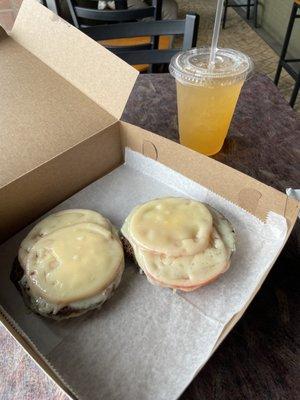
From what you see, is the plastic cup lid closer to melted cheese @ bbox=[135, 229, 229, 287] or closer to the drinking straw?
the drinking straw

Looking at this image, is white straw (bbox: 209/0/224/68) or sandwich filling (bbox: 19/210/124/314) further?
white straw (bbox: 209/0/224/68)

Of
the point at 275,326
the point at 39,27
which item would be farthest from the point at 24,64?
the point at 275,326

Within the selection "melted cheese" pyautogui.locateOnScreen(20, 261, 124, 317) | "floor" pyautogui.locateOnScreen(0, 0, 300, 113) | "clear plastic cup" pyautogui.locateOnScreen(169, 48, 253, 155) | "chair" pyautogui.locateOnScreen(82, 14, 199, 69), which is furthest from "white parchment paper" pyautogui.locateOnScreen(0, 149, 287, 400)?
"floor" pyautogui.locateOnScreen(0, 0, 300, 113)

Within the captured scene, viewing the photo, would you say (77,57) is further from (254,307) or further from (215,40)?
(254,307)

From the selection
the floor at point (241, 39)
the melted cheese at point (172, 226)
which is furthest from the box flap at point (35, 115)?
the floor at point (241, 39)

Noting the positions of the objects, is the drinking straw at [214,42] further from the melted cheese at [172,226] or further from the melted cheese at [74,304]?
the melted cheese at [74,304]
